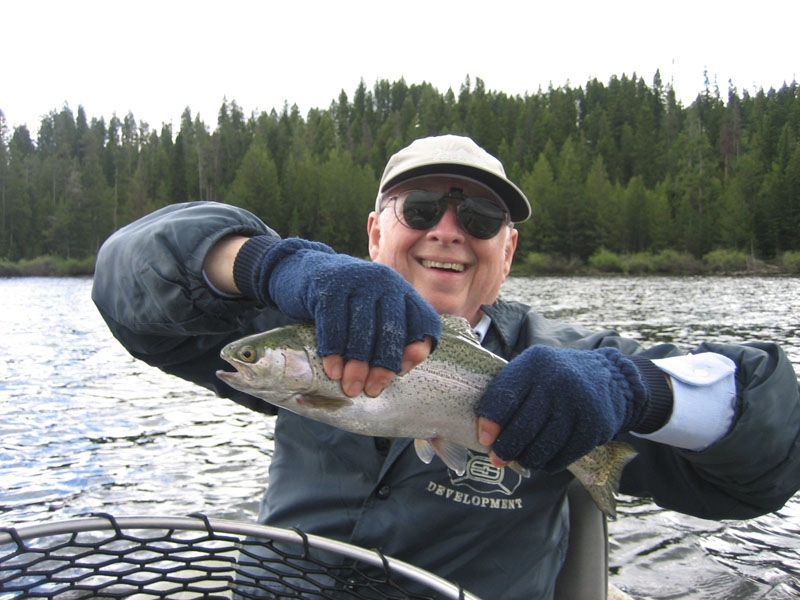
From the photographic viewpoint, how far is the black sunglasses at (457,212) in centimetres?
339

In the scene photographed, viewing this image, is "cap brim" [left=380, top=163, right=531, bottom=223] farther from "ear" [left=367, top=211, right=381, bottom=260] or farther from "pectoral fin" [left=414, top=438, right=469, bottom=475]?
"pectoral fin" [left=414, top=438, right=469, bottom=475]

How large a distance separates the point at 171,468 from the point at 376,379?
22.1 ft

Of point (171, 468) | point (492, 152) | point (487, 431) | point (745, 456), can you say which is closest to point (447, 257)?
point (487, 431)

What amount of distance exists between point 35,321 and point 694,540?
925 inches

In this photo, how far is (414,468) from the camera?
2.77 meters

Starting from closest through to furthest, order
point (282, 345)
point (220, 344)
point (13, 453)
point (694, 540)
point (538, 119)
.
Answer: point (282, 345) < point (220, 344) < point (694, 540) < point (13, 453) < point (538, 119)

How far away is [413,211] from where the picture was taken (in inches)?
135

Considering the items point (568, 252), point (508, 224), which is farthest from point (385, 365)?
point (568, 252)

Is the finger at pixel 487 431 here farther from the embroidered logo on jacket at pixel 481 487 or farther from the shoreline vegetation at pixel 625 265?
the shoreline vegetation at pixel 625 265

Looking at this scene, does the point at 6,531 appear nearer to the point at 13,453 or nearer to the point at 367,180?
the point at 13,453

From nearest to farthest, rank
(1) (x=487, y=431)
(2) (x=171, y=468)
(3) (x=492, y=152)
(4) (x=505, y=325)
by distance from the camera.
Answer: (1) (x=487, y=431) < (4) (x=505, y=325) < (2) (x=171, y=468) < (3) (x=492, y=152)

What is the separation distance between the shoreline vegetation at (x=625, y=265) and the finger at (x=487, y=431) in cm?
5598

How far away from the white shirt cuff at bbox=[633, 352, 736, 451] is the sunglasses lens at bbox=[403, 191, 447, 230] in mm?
1357

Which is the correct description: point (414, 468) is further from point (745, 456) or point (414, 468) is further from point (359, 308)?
point (745, 456)
